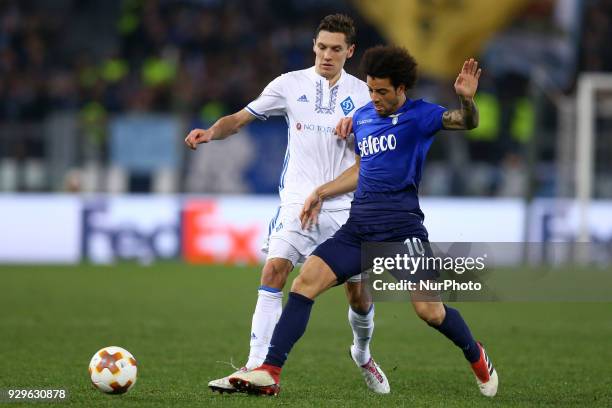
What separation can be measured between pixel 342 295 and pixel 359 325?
8108 millimetres

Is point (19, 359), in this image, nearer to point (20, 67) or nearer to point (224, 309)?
point (224, 309)

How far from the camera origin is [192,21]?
1008 inches

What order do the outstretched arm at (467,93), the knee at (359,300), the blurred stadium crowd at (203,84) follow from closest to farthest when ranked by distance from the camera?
the outstretched arm at (467,93) < the knee at (359,300) < the blurred stadium crowd at (203,84)

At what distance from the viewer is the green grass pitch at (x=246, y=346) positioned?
6.73 metres

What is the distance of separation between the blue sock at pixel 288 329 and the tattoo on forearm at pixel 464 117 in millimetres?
1247

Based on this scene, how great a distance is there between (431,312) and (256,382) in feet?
3.40

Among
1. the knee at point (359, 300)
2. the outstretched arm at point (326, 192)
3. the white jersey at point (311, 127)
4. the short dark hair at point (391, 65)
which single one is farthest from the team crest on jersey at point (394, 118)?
the knee at point (359, 300)

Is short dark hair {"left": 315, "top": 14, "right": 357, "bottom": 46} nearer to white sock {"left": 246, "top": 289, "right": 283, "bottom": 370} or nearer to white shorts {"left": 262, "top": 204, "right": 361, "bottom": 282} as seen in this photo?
white shorts {"left": 262, "top": 204, "right": 361, "bottom": 282}

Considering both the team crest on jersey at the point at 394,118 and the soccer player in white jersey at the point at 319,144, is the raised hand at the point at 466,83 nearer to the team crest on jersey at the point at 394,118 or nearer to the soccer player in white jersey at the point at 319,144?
the team crest on jersey at the point at 394,118

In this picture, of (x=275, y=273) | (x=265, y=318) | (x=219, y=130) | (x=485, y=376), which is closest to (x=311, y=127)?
(x=219, y=130)

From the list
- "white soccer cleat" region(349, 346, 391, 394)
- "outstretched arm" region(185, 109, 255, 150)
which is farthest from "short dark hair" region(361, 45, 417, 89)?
"white soccer cleat" region(349, 346, 391, 394)

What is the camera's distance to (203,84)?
2386 cm

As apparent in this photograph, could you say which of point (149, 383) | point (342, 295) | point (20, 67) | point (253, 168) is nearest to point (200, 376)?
point (149, 383)

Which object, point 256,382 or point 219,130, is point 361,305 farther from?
point 219,130
